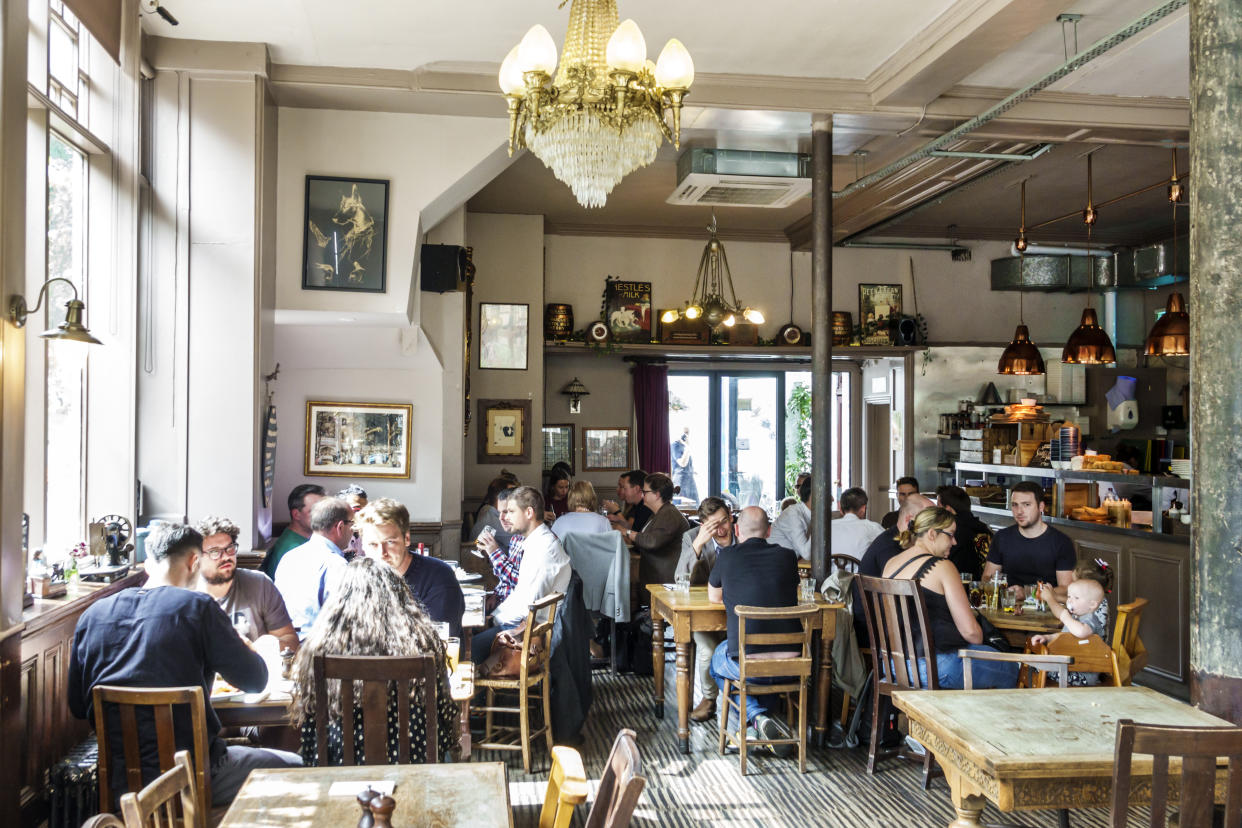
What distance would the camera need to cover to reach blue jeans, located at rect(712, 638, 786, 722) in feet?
17.8

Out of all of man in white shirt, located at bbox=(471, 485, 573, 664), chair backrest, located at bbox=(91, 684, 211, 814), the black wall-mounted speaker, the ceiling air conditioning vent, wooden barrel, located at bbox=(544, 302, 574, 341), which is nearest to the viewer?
chair backrest, located at bbox=(91, 684, 211, 814)

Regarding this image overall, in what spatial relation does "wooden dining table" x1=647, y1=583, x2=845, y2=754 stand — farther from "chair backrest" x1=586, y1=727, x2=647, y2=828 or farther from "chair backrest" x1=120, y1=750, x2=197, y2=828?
"chair backrest" x1=120, y1=750, x2=197, y2=828

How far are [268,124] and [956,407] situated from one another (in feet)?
28.4

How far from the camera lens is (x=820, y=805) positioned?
4863mm

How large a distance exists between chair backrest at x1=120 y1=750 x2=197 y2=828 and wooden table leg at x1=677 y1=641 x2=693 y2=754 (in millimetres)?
3281

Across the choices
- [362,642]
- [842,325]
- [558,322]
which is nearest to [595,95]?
[362,642]

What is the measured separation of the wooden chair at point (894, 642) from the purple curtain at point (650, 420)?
21.8 ft

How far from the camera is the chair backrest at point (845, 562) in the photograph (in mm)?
7410

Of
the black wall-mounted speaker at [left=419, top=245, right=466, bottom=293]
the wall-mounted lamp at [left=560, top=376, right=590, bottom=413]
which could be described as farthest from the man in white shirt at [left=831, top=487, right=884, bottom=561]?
the wall-mounted lamp at [left=560, top=376, right=590, bottom=413]

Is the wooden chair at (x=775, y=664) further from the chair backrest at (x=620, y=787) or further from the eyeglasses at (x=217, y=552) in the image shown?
the chair backrest at (x=620, y=787)

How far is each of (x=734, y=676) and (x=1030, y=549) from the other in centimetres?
224

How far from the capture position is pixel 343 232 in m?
6.89

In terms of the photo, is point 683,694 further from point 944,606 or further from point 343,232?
point 343,232

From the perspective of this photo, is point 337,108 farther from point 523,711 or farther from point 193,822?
point 193,822
